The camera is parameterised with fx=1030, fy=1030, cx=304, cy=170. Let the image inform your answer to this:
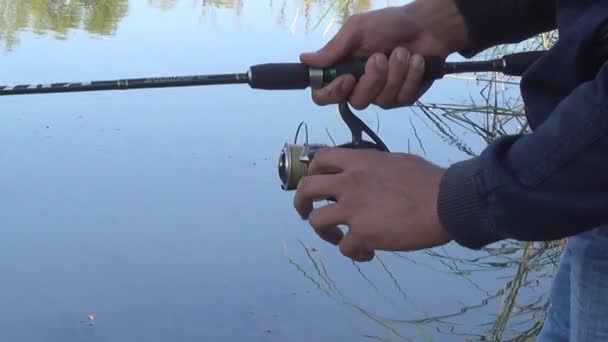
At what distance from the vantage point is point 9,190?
143 inches

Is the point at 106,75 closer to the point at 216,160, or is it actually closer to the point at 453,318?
the point at 216,160

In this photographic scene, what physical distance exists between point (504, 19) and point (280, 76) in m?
0.29

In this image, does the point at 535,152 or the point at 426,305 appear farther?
the point at 426,305

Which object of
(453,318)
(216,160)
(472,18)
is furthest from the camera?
(216,160)

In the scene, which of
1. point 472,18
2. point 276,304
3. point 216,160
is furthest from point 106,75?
point 472,18

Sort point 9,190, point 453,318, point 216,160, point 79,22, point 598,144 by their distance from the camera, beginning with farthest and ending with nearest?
point 79,22
point 216,160
point 9,190
point 453,318
point 598,144

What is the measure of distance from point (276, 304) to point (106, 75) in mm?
1661

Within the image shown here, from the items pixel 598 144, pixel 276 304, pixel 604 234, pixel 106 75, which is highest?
pixel 598 144

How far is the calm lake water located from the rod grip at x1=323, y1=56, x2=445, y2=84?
4.40 feet

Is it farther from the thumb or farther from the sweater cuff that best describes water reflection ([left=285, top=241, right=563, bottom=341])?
the sweater cuff

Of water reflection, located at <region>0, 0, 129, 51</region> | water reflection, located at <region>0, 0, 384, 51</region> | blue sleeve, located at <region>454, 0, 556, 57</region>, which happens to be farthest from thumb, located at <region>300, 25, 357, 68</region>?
water reflection, located at <region>0, 0, 129, 51</region>

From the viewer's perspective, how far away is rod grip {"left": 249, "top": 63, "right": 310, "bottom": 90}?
4.24 feet

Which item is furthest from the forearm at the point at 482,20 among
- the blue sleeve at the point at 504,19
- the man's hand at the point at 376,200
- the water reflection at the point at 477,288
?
the water reflection at the point at 477,288

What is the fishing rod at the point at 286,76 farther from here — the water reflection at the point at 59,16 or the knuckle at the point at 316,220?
the water reflection at the point at 59,16
